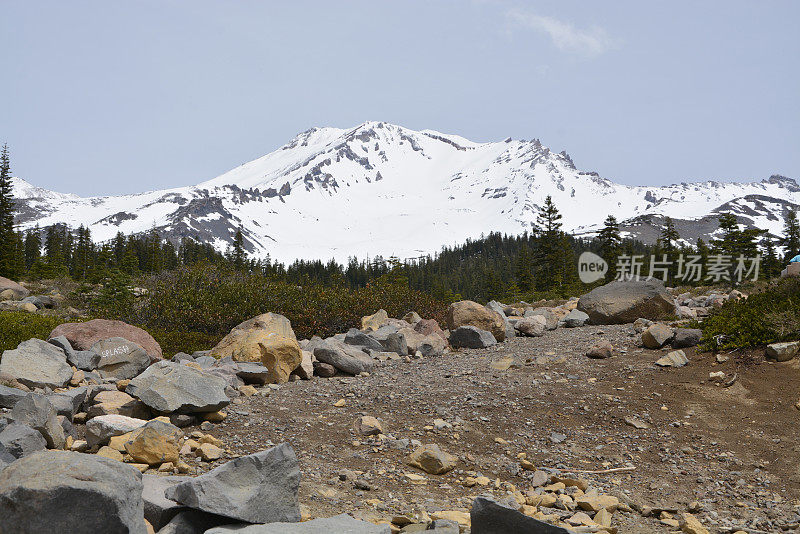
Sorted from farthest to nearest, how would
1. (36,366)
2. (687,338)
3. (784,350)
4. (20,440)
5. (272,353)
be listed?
(687,338) < (272,353) < (784,350) < (36,366) < (20,440)

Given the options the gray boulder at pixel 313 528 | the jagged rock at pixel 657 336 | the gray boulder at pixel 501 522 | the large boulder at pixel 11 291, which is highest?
the jagged rock at pixel 657 336

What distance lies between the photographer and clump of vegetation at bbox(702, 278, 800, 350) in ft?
31.4

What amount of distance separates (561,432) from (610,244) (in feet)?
167

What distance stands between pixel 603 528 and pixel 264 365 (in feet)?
20.7

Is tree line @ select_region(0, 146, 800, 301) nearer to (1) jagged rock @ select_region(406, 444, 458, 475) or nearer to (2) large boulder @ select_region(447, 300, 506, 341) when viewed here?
(2) large boulder @ select_region(447, 300, 506, 341)

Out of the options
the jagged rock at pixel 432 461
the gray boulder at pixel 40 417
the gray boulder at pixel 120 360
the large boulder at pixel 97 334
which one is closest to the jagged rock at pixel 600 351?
the jagged rock at pixel 432 461

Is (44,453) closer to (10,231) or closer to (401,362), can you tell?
(401,362)

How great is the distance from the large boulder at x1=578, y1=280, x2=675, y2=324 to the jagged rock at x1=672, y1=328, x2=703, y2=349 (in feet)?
12.4

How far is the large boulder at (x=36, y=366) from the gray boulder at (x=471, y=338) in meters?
7.86

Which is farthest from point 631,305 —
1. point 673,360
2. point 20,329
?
point 20,329

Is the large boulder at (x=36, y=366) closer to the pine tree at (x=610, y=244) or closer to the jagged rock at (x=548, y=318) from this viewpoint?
the jagged rock at (x=548, y=318)

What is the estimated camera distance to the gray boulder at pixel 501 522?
3666 millimetres

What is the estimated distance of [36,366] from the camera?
8.08 m

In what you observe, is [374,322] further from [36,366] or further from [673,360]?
[36,366]
